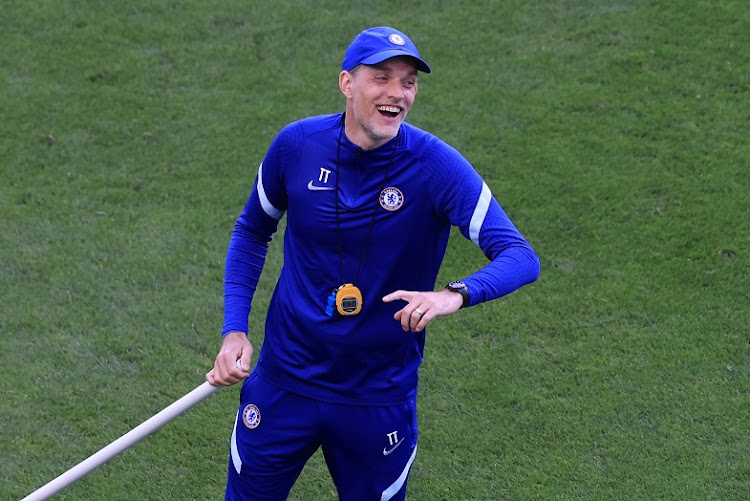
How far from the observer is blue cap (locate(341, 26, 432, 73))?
3494 millimetres

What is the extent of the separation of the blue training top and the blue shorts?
0.19ft

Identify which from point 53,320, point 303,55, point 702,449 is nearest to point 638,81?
point 303,55

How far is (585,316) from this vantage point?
6.37 m

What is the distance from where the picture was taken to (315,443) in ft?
12.9

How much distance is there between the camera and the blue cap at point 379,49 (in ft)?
11.5

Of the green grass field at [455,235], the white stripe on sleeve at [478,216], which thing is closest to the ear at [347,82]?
the white stripe on sleeve at [478,216]

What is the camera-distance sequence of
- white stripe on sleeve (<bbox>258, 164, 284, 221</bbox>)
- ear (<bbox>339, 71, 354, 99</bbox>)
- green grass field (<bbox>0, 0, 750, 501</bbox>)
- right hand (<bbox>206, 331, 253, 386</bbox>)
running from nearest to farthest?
1. ear (<bbox>339, 71, 354, 99</bbox>)
2. right hand (<bbox>206, 331, 253, 386</bbox>)
3. white stripe on sleeve (<bbox>258, 164, 284, 221</bbox>)
4. green grass field (<bbox>0, 0, 750, 501</bbox>)

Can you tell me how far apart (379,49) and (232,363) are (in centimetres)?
122

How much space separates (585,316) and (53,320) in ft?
10.4

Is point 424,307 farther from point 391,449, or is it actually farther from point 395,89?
point 391,449

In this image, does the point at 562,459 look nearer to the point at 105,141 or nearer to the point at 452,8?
the point at 105,141

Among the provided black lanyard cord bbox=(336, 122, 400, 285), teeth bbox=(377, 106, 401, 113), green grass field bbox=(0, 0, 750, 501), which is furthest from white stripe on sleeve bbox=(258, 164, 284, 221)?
green grass field bbox=(0, 0, 750, 501)

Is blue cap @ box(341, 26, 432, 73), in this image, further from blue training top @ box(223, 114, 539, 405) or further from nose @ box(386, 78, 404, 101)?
blue training top @ box(223, 114, 539, 405)

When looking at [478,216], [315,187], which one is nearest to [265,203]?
[315,187]
